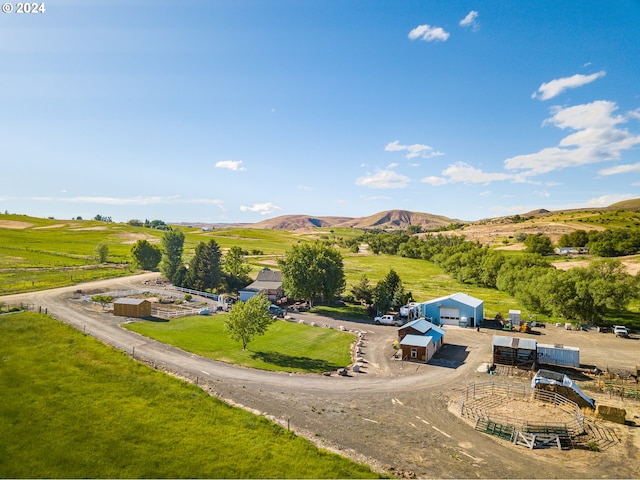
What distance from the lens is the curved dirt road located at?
83.4 ft

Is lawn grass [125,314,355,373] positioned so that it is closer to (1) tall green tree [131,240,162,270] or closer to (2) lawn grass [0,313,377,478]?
(2) lawn grass [0,313,377,478]

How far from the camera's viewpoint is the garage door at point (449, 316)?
65688 mm

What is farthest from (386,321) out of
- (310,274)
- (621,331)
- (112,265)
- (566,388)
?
(112,265)

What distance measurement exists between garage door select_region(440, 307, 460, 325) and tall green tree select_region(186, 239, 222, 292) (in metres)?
50.2

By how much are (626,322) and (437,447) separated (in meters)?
57.3

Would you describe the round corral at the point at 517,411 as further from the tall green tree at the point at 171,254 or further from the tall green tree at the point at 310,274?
the tall green tree at the point at 171,254

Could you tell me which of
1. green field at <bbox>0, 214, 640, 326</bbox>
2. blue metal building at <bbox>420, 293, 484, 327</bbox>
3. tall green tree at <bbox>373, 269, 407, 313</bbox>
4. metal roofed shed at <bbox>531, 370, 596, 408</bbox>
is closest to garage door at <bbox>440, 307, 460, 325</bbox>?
blue metal building at <bbox>420, 293, 484, 327</bbox>

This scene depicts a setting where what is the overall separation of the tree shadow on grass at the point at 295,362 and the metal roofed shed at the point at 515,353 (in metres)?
19.9

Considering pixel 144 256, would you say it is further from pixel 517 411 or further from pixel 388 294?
pixel 517 411

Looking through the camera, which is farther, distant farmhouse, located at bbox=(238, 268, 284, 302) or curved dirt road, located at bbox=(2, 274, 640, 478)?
distant farmhouse, located at bbox=(238, 268, 284, 302)

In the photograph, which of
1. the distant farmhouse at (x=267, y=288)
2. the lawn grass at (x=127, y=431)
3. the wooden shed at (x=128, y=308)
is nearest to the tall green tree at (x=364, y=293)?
the distant farmhouse at (x=267, y=288)

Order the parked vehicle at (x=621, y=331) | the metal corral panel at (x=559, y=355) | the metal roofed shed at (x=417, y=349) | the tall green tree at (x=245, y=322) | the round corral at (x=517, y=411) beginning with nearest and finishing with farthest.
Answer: the round corral at (x=517, y=411), the metal corral panel at (x=559, y=355), the metal roofed shed at (x=417, y=349), the tall green tree at (x=245, y=322), the parked vehicle at (x=621, y=331)

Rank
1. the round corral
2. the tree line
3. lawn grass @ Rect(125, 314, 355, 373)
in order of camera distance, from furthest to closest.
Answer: the tree line → lawn grass @ Rect(125, 314, 355, 373) → the round corral

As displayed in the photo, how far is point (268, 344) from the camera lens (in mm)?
51219
